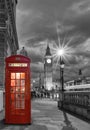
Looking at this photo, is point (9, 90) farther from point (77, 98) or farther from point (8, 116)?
point (77, 98)

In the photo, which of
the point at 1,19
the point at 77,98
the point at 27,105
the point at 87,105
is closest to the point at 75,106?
the point at 77,98

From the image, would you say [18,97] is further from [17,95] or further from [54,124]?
[54,124]

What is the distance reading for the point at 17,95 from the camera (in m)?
12.2

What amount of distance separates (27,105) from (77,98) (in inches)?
210

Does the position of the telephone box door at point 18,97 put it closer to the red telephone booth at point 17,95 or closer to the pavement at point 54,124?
the red telephone booth at point 17,95

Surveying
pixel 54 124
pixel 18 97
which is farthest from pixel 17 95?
pixel 54 124

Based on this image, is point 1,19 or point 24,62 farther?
point 1,19

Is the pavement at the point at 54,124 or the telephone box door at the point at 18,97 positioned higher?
the telephone box door at the point at 18,97

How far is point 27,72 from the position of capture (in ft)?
40.2

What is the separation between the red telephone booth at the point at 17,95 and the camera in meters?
12.1

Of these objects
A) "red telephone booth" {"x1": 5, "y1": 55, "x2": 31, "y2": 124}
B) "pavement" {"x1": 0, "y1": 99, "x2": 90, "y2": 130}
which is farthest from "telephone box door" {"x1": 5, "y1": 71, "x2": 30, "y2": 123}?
"pavement" {"x1": 0, "y1": 99, "x2": 90, "y2": 130}

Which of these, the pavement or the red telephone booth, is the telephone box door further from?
the pavement

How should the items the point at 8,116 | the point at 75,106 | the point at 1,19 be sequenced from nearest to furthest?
1. the point at 8,116
2. the point at 75,106
3. the point at 1,19

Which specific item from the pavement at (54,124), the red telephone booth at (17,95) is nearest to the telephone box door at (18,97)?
the red telephone booth at (17,95)
